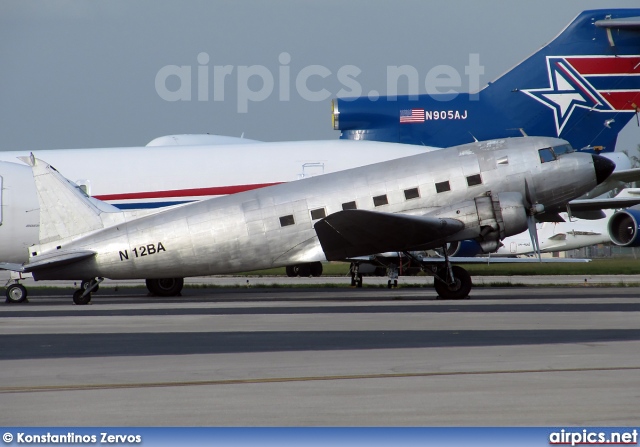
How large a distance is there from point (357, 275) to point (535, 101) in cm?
929

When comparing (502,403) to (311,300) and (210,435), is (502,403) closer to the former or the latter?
(210,435)

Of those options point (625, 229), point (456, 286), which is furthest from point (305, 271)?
point (456, 286)

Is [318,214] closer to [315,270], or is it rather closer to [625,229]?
[315,270]

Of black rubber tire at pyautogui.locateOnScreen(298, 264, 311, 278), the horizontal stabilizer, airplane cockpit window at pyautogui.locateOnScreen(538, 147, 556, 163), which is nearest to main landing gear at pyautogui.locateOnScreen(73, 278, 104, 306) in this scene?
airplane cockpit window at pyautogui.locateOnScreen(538, 147, 556, 163)

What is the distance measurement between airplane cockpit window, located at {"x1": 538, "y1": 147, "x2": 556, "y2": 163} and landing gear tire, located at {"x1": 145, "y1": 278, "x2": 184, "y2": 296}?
1231 centimetres

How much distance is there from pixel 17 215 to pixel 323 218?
11.5 m

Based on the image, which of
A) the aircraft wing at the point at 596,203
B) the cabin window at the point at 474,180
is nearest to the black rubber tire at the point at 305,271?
the aircraft wing at the point at 596,203

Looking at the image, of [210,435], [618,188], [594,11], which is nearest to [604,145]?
[618,188]

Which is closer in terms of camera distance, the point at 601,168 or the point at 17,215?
the point at 601,168

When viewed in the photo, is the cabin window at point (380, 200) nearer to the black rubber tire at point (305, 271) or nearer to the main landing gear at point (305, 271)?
the main landing gear at point (305, 271)

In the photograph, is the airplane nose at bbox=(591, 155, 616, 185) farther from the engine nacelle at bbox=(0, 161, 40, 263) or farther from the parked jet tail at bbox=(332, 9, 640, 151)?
the engine nacelle at bbox=(0, 161, 40, 263)

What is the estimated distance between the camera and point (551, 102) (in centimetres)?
3325

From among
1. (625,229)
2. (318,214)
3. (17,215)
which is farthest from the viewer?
(625,229)

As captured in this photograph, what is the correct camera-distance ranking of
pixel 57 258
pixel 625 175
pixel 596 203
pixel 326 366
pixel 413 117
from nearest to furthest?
1. pixel 326 366
2. pixel 57 258
3. pixel 625 175
4. pixel 596 203
5. pixel 413 117
